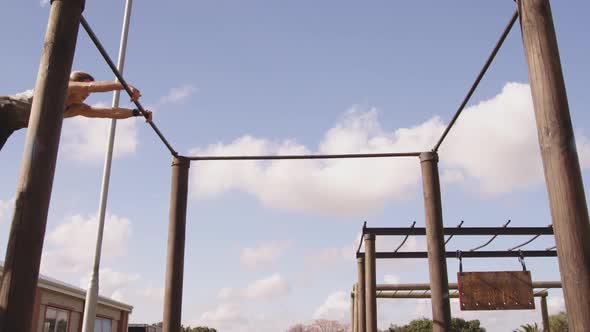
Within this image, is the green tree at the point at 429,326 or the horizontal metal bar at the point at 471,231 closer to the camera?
the horizontal metal bar at the point at 471,231

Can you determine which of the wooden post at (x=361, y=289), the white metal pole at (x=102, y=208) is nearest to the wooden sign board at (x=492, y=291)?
the wooden post at (x=361, y=289)

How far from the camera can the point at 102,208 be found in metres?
10.0

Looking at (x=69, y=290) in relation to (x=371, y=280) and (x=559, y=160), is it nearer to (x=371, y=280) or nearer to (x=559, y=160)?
(x=371, y=280)

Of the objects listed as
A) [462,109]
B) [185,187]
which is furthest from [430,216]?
[185,187]

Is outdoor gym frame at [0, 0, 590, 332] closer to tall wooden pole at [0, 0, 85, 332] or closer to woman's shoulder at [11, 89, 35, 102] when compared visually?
tall wooden pole at [0, 0, 85, 332]

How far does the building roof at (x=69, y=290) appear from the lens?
74.6 feet

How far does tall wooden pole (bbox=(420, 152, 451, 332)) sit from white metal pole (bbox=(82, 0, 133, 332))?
208 inches

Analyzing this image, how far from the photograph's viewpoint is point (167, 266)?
700 cm

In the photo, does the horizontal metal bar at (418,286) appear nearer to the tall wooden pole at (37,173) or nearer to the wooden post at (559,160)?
the wooden post at (559,160)

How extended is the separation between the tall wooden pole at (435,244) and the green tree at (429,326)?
1610 inches

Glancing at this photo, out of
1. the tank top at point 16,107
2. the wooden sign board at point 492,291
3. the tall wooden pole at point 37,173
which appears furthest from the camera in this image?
the wooden sign board at point 492,291

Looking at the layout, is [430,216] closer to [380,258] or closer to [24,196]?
[24,196]

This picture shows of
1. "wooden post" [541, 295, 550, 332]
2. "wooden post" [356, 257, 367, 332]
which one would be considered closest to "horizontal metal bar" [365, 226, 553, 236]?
"wooden post" [356, 257, 367, 332]

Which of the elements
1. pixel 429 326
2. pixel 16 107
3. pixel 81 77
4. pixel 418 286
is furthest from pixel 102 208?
pixel 429 326
